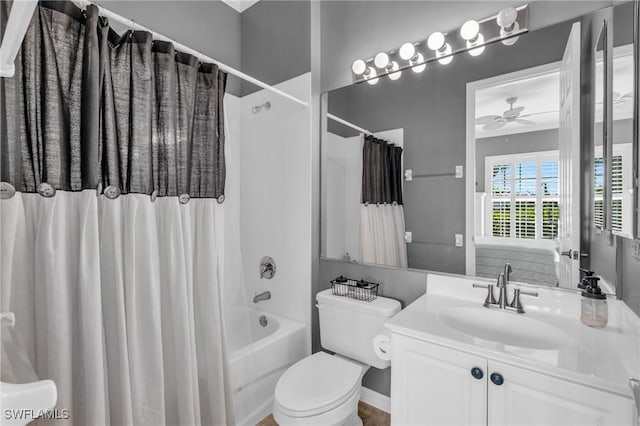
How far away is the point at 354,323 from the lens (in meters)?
1.67

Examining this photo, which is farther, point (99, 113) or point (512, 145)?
point (512, 145)

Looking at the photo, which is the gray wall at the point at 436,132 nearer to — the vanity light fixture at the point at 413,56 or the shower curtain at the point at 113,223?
the vanity light fixture at the point at 413,56

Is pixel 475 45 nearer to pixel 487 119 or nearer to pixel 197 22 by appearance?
pixel 487 119

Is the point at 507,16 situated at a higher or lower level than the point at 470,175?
higher

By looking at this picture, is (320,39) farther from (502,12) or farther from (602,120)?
(602,120)

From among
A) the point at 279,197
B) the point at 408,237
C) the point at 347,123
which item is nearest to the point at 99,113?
the point at 279,197

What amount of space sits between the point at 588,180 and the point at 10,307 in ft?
6.97

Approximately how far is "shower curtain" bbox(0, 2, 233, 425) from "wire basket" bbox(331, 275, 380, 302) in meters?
0.70

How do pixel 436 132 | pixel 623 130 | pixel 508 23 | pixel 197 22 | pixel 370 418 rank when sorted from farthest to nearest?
pixel 197 22 → pixel 370 418 → pixel 436 132 → pixel 508 23 → pixel 623 130

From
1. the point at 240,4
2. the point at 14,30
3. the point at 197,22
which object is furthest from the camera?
the point at 240,4

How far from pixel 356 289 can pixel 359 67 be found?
1.35m

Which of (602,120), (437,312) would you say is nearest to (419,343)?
(437,312)

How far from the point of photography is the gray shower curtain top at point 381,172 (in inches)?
71.0

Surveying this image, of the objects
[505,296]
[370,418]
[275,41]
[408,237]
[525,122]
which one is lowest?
[370,418]
